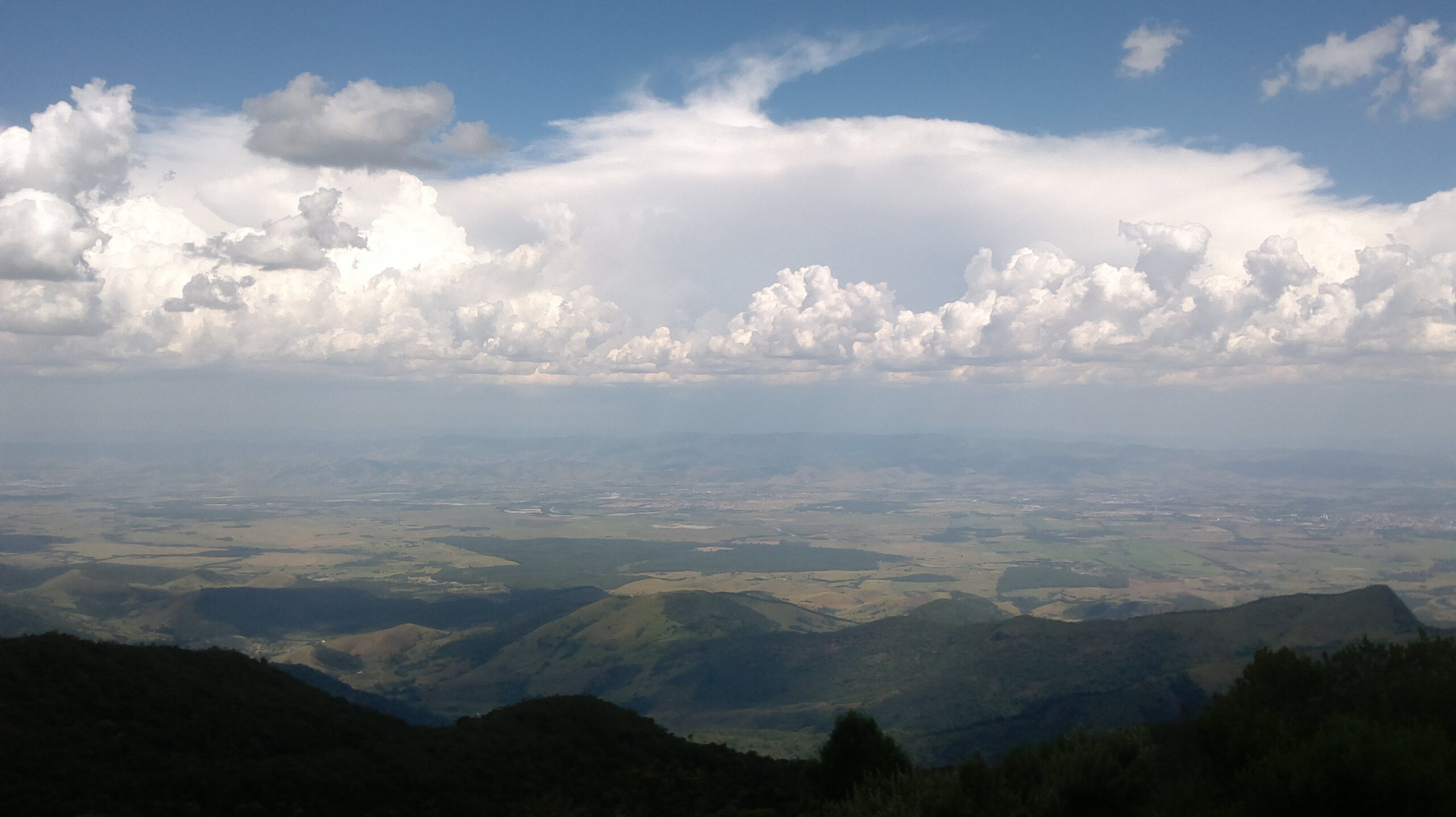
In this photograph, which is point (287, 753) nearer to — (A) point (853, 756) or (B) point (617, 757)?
(B) point (617, 757)

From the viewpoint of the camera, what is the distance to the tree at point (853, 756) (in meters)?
42.9

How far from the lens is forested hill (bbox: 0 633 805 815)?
3697cm

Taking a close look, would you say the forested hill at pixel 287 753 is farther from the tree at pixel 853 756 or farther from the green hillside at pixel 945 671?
the green hillside at pixel 945 671

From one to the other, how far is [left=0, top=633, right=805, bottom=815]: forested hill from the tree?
355 cm

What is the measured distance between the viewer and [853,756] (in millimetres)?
43812

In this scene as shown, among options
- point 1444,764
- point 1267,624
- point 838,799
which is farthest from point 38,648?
point 1267,624

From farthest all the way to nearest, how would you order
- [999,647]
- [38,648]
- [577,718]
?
[999,647] < [577,718] < [38,648]

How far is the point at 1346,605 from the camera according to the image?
122938 millimetres

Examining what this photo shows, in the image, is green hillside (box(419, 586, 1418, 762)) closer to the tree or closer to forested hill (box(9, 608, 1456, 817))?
forested hill (box(9, 608, 1456, 817))

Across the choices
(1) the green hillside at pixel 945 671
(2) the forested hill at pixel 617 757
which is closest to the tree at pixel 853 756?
(2) the forested hill at pixel 617 757

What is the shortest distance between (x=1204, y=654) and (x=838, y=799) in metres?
101

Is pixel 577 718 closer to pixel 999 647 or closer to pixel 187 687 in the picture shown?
pixel 187 687

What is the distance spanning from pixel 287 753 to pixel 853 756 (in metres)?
29.9

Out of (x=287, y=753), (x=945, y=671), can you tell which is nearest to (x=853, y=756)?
(x=287, y=753)
